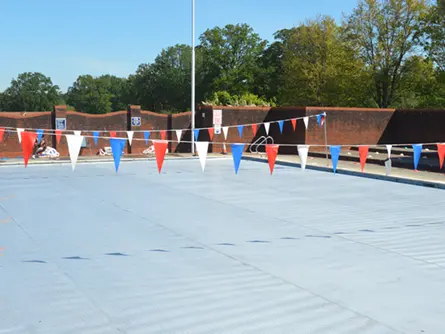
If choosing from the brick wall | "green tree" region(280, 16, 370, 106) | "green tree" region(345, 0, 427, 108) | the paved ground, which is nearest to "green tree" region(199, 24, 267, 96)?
"green tree" region(280, 16, 370, 106)

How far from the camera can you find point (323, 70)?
48.9 meters

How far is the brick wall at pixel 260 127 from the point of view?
26592mm

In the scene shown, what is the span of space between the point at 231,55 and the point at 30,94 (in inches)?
1931

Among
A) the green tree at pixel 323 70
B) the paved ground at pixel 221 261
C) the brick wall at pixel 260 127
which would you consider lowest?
the paved ground at pixel 221 261

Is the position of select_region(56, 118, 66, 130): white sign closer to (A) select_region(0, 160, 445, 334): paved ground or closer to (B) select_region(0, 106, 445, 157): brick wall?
(B) select_region(0, 106, 445, 157): brick wall

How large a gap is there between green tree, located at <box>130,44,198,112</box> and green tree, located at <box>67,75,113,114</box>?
2519cm

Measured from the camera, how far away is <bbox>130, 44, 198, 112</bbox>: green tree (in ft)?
261

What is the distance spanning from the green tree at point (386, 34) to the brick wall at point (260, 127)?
13.2 m

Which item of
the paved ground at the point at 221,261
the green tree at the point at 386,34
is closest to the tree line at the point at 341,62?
the green tree at the point at 386,34

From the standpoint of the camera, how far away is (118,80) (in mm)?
129750

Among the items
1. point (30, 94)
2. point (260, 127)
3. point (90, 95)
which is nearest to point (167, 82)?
point (30, 94)

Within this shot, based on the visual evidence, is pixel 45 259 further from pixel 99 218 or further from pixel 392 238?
pixel 392 238

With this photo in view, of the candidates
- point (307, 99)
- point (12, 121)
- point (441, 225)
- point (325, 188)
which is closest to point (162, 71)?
point (307, 99)

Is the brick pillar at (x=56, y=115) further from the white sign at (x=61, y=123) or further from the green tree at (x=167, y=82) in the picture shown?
the green tree at (x=167, y=82)
